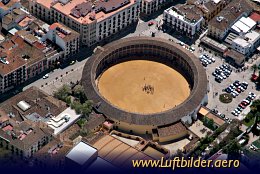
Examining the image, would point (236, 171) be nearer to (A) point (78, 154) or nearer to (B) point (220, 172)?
(B) point (220, 172)

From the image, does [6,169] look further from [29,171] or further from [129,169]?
[129,169]

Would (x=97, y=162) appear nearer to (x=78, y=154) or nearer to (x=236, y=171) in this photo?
(x=78, y=154)

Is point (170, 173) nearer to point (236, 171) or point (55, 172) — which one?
point (236, 171)

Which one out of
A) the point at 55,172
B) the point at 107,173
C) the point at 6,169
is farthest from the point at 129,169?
the point at 6,169

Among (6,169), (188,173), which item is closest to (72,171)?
(6,169)

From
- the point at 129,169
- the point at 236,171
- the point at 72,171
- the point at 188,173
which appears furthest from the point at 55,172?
the point at 236,171

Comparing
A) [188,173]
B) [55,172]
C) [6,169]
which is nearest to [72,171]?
[55,172]
